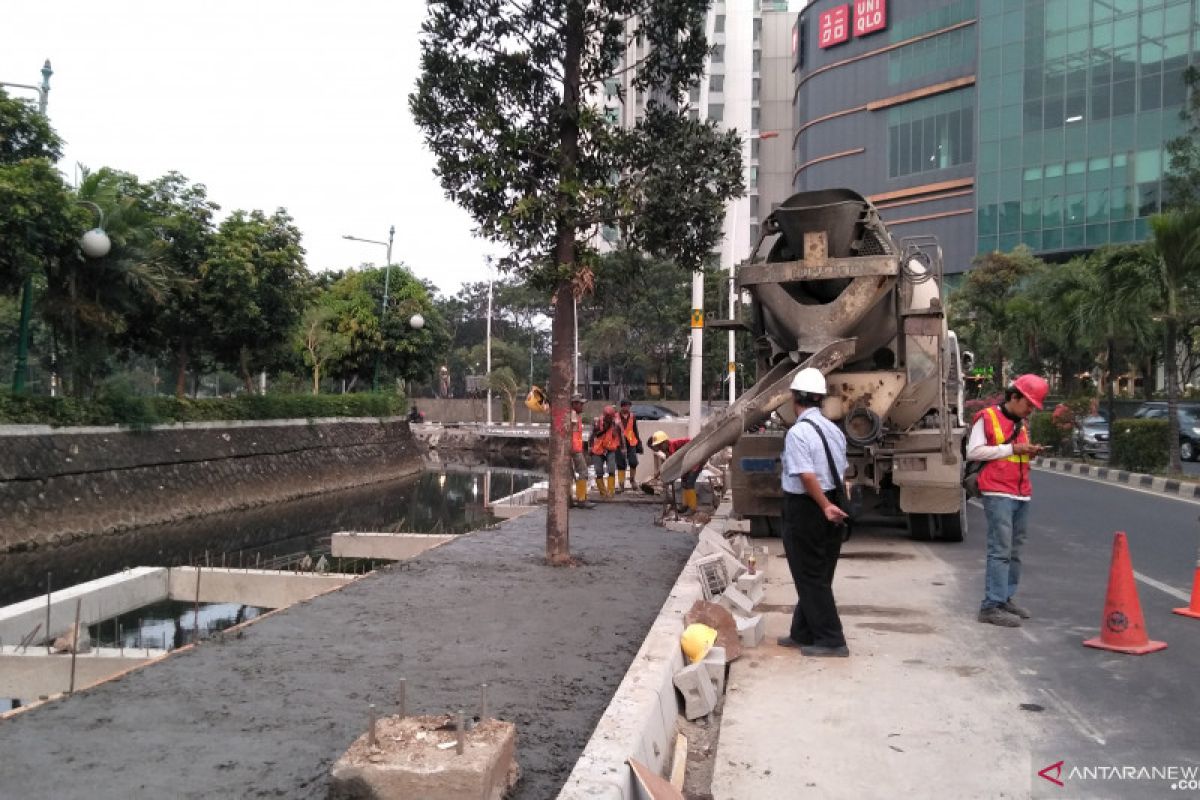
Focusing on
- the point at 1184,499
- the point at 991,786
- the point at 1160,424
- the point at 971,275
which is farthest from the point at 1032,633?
the point at 971,275

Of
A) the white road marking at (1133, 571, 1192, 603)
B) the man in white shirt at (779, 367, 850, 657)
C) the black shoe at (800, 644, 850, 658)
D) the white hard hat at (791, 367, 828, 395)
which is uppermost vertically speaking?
the white hard hat at (791, 367, 828, 395)

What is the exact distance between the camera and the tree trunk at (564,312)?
27.2ft

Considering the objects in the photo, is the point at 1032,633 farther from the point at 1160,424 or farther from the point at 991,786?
the point at 1160,424

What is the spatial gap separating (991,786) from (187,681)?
3.92 meters

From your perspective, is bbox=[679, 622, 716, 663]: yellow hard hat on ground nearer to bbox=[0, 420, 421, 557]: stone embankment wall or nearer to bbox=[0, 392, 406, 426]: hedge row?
bbox=[0, 420, 421, 557]: stone embankment wall

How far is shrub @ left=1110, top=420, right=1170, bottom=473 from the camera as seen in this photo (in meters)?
20.6

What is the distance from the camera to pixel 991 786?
3.88 metres

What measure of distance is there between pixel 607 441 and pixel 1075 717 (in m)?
10.2

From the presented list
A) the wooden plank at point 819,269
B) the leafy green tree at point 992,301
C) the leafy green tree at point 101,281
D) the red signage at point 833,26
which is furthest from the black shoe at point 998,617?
the red signage at point 833,26

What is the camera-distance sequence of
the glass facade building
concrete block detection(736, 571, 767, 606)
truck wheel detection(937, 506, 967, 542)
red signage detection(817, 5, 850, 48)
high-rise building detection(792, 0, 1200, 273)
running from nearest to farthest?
concrete block detection(736, 571, 767, 606)
truck wheel detection(937, 506, 967, 542)
the glass facade building
high-rise building detection(792, 0, 1200, 273)
red signage detection(817, 5, 850, 48)

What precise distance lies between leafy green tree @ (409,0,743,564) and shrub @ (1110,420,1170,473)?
16.3 metres

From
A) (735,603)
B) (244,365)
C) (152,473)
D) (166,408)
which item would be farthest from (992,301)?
(735,603)

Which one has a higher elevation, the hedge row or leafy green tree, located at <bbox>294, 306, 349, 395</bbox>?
leafy green tree, located at <bbox>294, 306, 349, 395</bbox>

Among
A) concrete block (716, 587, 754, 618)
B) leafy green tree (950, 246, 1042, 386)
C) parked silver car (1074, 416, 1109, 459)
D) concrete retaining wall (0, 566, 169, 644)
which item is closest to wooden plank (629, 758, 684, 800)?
concrete block (716, 587, 754, 618)
